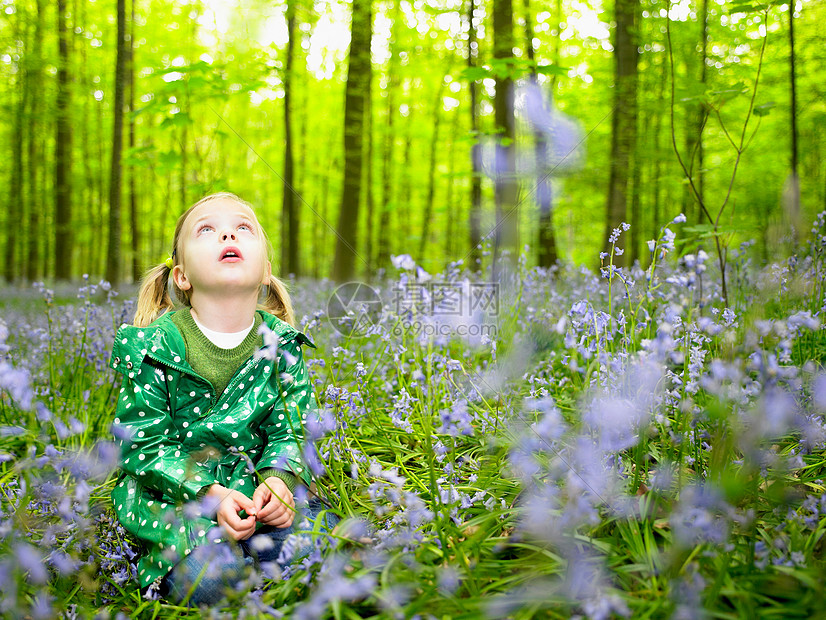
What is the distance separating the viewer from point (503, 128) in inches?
221

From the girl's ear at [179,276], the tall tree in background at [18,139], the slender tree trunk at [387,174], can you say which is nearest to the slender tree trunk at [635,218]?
the slender tree trunk at [387,174]

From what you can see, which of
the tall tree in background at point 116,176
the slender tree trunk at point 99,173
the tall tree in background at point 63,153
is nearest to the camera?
the tall tree in background at point 116,176

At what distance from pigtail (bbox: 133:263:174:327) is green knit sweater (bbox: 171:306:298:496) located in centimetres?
24

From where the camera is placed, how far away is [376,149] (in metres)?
15.0

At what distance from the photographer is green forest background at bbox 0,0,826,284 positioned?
4750 mm

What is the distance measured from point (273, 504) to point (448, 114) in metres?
14.9

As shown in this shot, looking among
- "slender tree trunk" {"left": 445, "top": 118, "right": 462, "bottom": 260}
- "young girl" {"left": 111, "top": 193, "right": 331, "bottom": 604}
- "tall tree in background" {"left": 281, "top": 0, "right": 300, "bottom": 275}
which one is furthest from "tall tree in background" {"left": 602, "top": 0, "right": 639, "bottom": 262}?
"slender tree trunk" {"left": 445, "top": 118, "right": 462, "bottom": 260}

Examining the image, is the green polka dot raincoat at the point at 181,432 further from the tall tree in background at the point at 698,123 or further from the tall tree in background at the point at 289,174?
the tall tree in background at the point at 289,174

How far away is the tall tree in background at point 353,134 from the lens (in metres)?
7.78

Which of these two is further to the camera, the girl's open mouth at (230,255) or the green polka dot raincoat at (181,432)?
the girl's open mouth at (230,255)

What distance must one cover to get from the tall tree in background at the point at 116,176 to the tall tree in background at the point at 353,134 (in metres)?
2.84

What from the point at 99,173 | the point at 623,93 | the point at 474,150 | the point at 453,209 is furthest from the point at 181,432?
the point at 99,173

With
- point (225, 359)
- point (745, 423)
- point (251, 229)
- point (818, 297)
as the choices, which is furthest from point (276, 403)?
point (818, 297)

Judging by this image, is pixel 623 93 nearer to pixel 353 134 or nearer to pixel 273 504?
pixel 353 134
